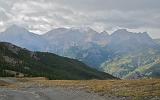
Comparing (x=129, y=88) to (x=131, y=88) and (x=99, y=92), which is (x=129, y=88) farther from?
(x=99, y=92)

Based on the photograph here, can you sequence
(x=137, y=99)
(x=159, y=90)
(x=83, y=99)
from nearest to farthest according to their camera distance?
(x=137, y=99)
(x=83, y=99)
(x=159, y=90)

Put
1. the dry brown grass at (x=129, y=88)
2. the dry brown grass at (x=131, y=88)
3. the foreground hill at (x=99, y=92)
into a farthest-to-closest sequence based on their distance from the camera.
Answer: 1. the dry brown grass at (x=131, y=88)
2. the dry brown grass at (x=129, y=88)
3. the foreground hill at (x=99, y=92)

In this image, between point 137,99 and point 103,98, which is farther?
point 103,98

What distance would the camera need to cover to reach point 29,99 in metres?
56.2

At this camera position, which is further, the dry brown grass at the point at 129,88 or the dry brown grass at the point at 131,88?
the dry brown grass at the point at 131,88

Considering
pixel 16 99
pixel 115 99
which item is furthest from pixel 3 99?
pixel 115 99

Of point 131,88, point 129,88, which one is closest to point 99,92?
point 129,88

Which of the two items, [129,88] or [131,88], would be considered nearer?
[131,88]

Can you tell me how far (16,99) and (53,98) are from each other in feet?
19.4

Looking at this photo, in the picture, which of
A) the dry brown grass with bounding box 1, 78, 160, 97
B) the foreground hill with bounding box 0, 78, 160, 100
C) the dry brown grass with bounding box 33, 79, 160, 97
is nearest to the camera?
the foreground hill with bounding box 0, 78, 160, 100

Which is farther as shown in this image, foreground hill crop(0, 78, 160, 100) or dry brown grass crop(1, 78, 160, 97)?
dry brown grass crop(1, 78, 160, 97)

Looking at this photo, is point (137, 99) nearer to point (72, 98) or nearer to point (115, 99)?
point (115, 99)

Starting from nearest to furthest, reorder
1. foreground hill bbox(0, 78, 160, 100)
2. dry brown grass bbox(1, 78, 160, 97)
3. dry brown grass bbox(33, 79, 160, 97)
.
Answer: foreground hill bbox(0, 78, 160, 100) → dry brown grass bbox(1, 78, 160, 97) → dry brown grass bbox(33, 79, 160, 97)

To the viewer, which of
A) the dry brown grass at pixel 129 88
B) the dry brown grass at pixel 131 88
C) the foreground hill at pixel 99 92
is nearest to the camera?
the foreground hill at pixel 99 92
